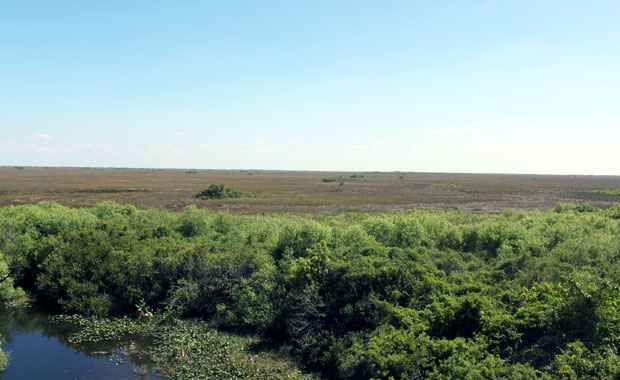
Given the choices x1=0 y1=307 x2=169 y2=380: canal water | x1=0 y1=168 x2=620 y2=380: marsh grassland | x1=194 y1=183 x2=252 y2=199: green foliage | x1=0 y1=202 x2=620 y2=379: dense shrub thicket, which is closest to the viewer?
x1=0 y1=202 x2=620 y2=379: dense shrub thicket

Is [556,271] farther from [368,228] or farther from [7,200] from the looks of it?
[7,200]

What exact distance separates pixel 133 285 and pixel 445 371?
59.8ft

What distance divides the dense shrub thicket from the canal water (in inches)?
90.3

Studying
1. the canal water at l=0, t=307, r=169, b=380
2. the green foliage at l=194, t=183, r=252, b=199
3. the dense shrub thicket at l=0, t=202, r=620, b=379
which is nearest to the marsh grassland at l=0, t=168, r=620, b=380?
the dense shrub thicket at l=0, t=202, r=620, b=379

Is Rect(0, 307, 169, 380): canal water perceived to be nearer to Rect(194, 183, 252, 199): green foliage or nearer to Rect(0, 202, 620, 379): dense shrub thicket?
Rect(0, 202, 620, 379): dense shrub thicket

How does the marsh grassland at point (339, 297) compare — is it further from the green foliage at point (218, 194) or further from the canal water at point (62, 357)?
the green foliage at point (218, 194)

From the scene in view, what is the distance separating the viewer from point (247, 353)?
1752 cm

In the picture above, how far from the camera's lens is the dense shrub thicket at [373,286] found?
12.8 metres

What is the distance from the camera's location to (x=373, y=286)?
58.0 ft

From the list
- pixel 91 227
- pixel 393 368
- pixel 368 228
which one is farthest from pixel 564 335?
pixel 91 227

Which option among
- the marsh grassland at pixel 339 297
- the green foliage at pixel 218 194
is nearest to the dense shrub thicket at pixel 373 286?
the marsh grassland at pixel 339 297

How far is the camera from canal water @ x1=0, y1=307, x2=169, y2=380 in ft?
51.9

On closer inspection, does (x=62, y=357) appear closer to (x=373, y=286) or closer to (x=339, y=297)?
(x=339, y=297)

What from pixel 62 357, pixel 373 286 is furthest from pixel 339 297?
pixel 62 357
